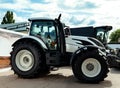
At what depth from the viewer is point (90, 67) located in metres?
11.9

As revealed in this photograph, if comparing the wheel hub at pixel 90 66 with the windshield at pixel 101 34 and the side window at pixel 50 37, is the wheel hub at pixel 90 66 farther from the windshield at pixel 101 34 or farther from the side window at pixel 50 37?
the windshield at pixel 101 34

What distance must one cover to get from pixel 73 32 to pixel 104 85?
11.3 m

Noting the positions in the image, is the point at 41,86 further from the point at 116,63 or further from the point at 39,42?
the point at 116,63

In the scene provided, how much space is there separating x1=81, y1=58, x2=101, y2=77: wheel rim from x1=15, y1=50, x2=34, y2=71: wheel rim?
214 cm

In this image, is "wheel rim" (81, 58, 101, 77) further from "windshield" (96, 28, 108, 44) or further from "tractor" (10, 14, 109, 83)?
"windshield" (96, 28, 108, 44)

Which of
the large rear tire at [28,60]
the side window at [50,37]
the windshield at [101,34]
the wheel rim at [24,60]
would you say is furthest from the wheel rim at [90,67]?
the windshield at [101,34]

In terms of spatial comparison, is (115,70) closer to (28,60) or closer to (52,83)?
(28,60)

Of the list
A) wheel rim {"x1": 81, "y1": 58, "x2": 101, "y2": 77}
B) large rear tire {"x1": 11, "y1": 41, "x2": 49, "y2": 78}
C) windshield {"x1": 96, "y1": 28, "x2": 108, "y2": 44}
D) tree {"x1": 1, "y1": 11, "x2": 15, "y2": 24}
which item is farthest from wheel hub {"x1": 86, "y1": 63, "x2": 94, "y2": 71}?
tree {"x1": 1, "y1": 11, "x2": 15, "y2": 24}

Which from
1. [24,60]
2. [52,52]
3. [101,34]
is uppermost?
[101,34]

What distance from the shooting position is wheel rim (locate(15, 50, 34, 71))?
12.6m

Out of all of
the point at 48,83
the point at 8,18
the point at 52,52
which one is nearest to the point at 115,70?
the point at 52,52

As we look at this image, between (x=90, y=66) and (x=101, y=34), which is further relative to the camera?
(x=101, y=34)

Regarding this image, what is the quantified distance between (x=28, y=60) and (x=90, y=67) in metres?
2.59

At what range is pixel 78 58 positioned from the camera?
11820 millimetres
